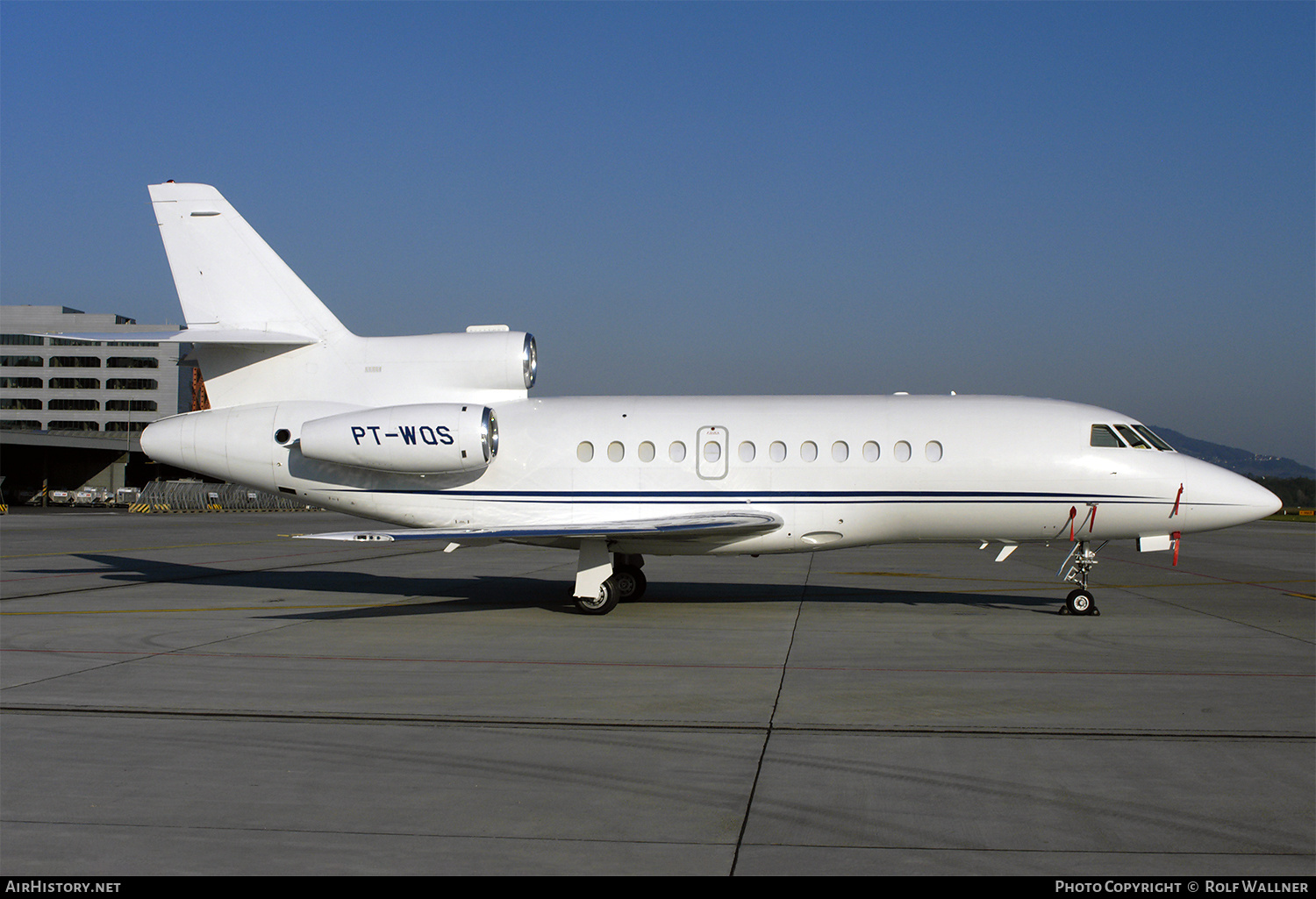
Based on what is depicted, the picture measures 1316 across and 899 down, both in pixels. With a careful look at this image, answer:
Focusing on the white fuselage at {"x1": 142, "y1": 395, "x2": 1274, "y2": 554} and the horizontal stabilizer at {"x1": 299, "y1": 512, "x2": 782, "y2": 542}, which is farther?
the white fuselage at {"x1": 142, "y1": 395, "x2": 1274, "y2": 554}

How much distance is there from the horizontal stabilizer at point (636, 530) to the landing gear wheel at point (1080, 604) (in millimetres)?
4538

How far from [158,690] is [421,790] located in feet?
14.2

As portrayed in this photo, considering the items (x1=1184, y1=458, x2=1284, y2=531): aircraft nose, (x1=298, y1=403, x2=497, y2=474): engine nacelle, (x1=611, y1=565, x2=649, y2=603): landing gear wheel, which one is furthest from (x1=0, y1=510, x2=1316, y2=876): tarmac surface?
(x1=298, y1=403, x2=497, y2=474): engine nacelle

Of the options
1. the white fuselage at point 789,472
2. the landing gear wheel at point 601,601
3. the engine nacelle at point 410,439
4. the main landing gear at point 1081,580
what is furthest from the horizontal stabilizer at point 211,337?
the main landing gear at point 1081,580

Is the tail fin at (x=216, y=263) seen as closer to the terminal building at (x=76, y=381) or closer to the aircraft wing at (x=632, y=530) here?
the aircraft wing at (x=632, y=530)

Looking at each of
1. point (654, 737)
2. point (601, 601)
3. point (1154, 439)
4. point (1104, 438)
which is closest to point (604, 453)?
point (601, 601)

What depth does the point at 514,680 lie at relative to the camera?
1011cm

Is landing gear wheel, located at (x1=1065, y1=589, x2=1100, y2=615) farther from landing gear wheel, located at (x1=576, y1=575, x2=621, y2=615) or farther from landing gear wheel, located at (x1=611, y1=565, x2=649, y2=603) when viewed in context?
landing gear wheel, located at (x1=576, y1=575, x2=621, y2=615)

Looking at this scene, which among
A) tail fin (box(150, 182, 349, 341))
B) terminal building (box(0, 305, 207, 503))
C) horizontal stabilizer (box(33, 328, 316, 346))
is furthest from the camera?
terminal building (box(0, 305, 207, 503))

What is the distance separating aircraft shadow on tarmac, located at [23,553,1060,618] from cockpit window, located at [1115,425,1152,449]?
9.31ft

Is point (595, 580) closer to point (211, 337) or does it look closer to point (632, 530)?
point (632, 530)

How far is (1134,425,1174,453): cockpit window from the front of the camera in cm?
1503

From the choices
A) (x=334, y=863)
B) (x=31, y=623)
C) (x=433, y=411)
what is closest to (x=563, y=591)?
(x=433, y=411)

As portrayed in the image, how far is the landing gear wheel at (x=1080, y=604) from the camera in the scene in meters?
15.0
